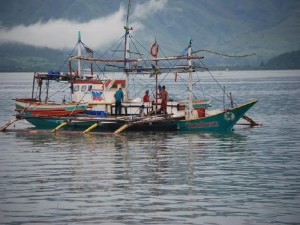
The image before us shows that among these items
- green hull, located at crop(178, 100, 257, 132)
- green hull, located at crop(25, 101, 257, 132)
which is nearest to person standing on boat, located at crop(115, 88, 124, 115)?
green hull, located at crop(25, 101, 257, 132)

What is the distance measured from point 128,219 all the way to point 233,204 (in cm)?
416

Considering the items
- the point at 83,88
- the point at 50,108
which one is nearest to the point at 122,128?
the point at 83,88

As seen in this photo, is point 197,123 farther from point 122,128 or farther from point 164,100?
point 122,128

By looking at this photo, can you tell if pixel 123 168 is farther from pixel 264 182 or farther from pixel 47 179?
pixel 264 182

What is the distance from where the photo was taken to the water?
2475cm

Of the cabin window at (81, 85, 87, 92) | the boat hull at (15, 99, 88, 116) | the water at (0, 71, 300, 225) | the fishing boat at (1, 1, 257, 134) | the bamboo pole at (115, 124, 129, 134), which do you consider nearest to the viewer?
the water at (0, 71, 300, 225)

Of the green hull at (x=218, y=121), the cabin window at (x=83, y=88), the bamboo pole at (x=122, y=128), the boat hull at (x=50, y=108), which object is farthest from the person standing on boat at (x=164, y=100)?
the cabin window at (x=83, y=88)

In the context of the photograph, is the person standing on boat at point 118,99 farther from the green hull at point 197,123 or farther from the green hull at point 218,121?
the green hull at point 218,121

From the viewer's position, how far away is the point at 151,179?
103 ft

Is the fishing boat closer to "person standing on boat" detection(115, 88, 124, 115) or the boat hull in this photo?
the boat hull

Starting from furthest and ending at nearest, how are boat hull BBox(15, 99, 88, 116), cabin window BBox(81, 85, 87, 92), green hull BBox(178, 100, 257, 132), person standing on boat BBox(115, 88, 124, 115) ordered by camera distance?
1. cabin window BBox(81, 85, 87, 92)
2. boat hull BBox(15, 99, 88, 116)
3. person standing on boat BBox(115, 88, 124, 115)
4. green hull BBox(178, 100, 257, 132)

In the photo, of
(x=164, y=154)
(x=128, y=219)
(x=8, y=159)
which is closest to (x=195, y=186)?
(x=128, y=219)

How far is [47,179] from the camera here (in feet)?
104

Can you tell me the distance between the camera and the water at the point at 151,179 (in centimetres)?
2475
